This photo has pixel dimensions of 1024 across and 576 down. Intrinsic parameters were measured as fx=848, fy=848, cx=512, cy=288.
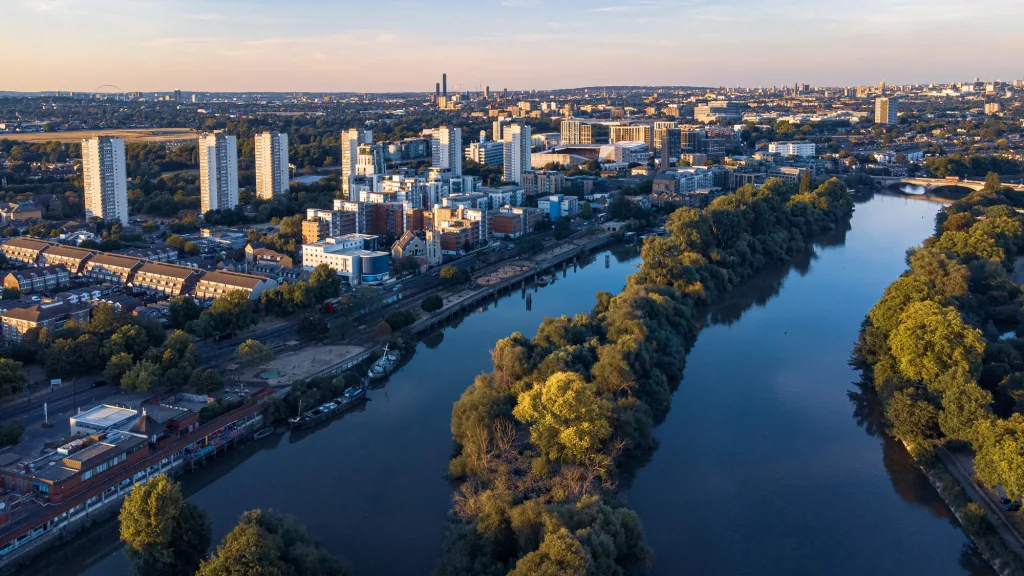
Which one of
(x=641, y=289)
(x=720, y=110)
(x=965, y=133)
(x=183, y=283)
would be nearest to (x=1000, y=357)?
(x=641, y=289)

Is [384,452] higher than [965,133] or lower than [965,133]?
lower

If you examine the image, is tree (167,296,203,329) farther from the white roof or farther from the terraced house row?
the white roof

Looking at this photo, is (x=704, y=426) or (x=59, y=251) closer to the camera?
(x=704, y=426)

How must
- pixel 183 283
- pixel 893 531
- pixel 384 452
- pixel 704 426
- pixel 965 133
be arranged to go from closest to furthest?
pixel 893 531 < pixel 384 452 < pixel 704 426 < pixel 183 283 < pixel 965 133

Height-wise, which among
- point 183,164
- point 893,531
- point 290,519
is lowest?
point 893,531

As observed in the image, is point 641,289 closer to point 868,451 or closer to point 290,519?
point 868,451

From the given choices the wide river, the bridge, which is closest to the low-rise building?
the wide river

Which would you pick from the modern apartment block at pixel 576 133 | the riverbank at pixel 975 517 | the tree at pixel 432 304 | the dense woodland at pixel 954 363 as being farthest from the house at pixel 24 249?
the modern apartment block at pixel 576 133
